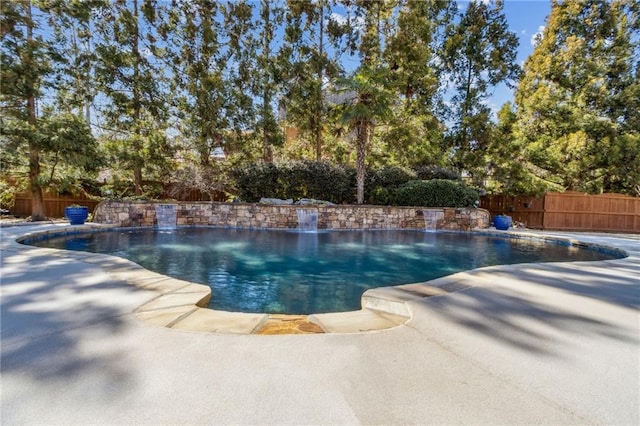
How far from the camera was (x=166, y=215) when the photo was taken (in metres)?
11.9

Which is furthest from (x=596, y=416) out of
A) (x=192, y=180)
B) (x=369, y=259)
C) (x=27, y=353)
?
(x=192, y=180)

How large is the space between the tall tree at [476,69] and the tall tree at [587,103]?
5.76ft

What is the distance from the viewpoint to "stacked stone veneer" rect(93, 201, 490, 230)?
11836 millimetres

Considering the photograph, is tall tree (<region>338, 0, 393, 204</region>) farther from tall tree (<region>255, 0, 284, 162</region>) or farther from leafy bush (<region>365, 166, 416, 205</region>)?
tall tree (<region>255, 0, 284, 162</region>)

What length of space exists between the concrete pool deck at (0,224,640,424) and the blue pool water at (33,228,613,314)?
1.35 metres

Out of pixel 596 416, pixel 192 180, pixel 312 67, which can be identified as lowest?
pixel 596 416

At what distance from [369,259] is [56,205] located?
46.2 feet

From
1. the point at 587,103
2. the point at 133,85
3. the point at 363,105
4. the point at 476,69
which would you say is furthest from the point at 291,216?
the point at 587,103

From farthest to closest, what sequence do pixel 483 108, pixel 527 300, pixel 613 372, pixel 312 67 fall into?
1. pixel 483 108
2. pixel 312 67
3. pixel 527 300
4. pixel 613 372

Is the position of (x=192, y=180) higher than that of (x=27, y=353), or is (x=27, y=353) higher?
(x=192, y=180)

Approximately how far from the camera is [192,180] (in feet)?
45.0

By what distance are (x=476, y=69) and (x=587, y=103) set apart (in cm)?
539

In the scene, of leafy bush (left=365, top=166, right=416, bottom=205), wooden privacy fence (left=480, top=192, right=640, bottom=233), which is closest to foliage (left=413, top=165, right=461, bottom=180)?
leafy bush (left=365, top=166, right=416, bottom=205)

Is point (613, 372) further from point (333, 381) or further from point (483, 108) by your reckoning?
point (483, 108)
